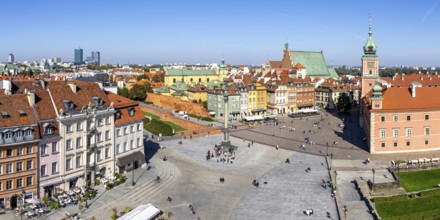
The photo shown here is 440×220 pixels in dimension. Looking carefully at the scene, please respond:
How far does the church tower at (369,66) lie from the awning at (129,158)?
4985cm

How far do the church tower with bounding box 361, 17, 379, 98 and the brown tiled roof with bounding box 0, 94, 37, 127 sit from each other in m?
62.5

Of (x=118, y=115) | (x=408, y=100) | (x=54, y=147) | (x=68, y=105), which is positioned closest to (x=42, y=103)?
(x=68, y=105)

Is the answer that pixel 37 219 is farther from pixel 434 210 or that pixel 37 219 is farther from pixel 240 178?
pixel 434 210

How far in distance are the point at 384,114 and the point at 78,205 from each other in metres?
39.5

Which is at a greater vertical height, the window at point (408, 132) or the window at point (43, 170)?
the window at point (408, 132)

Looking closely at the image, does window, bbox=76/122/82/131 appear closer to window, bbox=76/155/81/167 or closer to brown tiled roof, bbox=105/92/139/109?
window, bbox=76/155/81/167

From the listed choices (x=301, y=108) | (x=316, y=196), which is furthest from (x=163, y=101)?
(x=316, y=196)

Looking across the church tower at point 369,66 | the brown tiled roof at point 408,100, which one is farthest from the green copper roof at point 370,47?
the brown tiled roof at point 408,100

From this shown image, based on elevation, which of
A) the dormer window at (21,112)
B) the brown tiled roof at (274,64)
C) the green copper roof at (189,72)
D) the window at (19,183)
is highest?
the brown tiled roof at (274,64)

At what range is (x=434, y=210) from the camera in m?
37.2

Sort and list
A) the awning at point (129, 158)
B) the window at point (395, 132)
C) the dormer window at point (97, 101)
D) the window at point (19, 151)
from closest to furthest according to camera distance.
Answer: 1. the window at point (19, 151)
2. the dormer window at point (97, 101)
3. the awning at point (129, 158)
4. the window at point (395, 132)

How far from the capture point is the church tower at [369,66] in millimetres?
82000

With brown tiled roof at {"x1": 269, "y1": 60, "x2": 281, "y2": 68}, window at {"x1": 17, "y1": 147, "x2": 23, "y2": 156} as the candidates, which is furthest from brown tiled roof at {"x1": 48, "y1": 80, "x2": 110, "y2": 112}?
brown tiled roof at {"x1": 269, "y1": 60, "x2": 281, "y2": 68}

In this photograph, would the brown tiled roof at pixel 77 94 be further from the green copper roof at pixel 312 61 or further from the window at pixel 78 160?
the green copper roof at pixel 312 61
